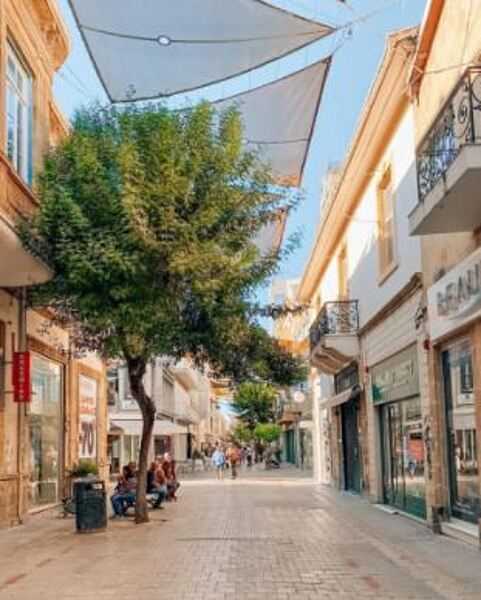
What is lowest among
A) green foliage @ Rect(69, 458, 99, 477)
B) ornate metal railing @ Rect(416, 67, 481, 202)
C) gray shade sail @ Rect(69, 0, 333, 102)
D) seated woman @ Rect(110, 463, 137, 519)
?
seated woman @ Rect(110, 463, 137, 519)

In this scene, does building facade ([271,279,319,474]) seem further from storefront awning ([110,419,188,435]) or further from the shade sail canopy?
the shade sail canopy

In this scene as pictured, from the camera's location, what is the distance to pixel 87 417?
25141 millimetres

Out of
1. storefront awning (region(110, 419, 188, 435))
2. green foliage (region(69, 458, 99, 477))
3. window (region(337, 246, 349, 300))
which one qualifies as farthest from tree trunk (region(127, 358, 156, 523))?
storefront awning (region(110, 419, 188, 435))

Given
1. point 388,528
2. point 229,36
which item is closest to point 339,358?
point 388,528

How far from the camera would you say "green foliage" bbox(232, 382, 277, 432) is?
208ft

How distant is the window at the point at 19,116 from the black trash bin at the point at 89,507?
6.11 metres

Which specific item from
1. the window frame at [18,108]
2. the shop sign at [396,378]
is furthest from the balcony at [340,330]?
the window frame at [18,108]

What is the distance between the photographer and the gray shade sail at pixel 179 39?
14.9 m

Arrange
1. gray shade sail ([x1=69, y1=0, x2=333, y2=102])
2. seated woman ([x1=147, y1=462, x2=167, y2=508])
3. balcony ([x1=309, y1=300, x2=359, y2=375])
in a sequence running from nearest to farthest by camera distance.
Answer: gray shade sail ([x1=69, y1=0, x2=333, y2=102])
seated woman ([x1=147, y1=462, x2=167, y2=508])
balcony ([x1=309, y1=300, x2=359, y2=375])

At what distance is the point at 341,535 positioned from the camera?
13.9 m

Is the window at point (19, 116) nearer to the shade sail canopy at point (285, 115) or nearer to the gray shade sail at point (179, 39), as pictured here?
the gray shade sail at point (179, 39)

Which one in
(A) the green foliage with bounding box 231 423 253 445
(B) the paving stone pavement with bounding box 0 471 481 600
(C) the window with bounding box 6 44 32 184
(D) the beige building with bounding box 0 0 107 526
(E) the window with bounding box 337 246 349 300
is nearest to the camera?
(B) the paving stone pavement with bounding box 0 471 481 600

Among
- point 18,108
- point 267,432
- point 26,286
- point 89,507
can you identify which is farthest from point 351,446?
point 267,432

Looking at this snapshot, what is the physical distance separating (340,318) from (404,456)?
6.22m
